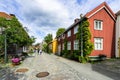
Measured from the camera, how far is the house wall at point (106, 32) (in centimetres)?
2147

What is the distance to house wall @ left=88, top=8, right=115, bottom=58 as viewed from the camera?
70.4 ft

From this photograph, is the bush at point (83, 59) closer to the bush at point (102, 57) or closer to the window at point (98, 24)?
the bush at point (102, 57)

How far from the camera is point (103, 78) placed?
10.2 m

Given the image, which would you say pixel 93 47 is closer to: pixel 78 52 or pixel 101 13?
pixel 78 52

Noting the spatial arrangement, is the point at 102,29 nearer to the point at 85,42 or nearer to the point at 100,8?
the point at 100,8

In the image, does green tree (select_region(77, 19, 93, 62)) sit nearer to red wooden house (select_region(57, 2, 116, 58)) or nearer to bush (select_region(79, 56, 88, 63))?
bush (select_region(79, 56, 88, 63))

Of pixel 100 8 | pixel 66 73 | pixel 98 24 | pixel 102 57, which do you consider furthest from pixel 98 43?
pixel 66 73

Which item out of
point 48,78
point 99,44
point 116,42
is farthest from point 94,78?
point 116,42

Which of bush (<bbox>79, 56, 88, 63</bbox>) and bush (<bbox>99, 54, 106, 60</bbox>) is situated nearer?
bush (<bbox>79, 56, 88, 63</bbox>)

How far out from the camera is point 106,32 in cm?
2230

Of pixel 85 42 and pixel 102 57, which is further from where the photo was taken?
pixel 102 57

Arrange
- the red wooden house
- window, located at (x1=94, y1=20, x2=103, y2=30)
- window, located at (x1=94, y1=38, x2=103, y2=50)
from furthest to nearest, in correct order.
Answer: window, located at (x1=94, y1=20, x2=103, y2=30) < window, located at (x1=94, y1=38, x2=103, y2=50) < the red wooden house

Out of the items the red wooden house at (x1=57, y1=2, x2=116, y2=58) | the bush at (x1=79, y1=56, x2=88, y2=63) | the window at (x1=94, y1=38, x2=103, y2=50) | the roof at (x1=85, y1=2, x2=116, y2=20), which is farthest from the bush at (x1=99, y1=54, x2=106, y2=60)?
the roof at (x1=85, y1=2, x2=116, y2=20)

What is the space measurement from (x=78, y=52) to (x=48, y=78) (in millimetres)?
12422
